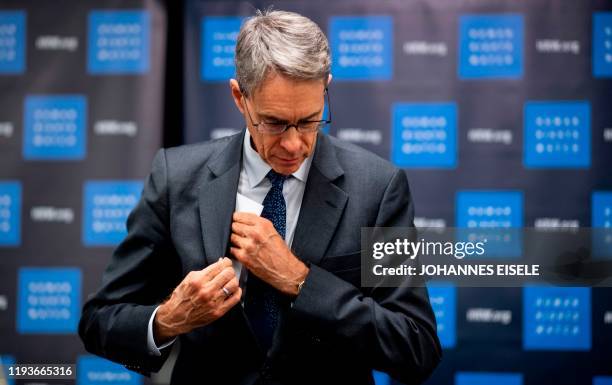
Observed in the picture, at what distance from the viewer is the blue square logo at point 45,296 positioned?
9.78 feet

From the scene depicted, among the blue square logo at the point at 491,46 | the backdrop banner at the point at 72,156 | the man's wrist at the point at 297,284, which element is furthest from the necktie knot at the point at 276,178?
the blue square logo at the point at 491,46

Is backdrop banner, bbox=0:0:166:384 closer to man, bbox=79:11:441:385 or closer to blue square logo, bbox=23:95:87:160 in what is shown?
→ blue square logo, bbox=23:95:87:160

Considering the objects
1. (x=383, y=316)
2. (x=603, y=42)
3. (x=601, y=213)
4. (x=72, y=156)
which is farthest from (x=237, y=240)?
(x=603, y=42)

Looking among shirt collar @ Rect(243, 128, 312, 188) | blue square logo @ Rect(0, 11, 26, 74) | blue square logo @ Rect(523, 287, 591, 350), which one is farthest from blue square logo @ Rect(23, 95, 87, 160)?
blue square logo @ Rect(523, 287, 591, 350)

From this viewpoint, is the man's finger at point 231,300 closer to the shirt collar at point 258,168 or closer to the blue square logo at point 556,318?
the shirt collar at point 258,168

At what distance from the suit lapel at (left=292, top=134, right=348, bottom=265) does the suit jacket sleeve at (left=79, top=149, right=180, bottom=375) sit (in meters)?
0.34

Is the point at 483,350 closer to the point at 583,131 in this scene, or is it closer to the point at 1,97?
the point at 583,131

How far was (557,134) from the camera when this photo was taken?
2900mm

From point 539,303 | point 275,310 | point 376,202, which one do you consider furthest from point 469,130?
point 275,310

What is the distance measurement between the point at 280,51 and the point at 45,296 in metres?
1.95

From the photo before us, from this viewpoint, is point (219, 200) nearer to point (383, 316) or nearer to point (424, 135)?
point (383, 316)

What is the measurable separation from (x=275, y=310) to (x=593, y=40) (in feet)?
6.52

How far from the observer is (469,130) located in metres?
2.93

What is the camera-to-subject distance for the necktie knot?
1.72m
